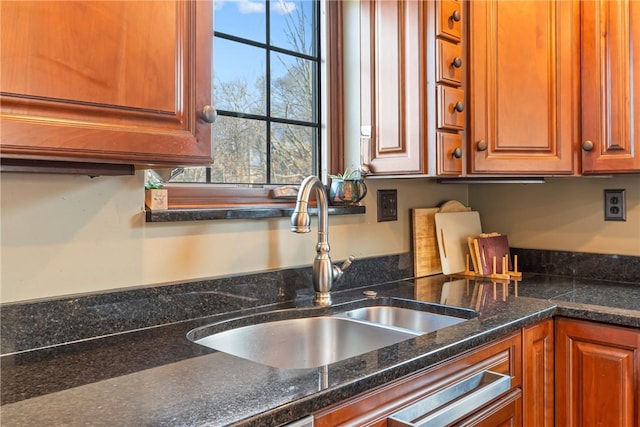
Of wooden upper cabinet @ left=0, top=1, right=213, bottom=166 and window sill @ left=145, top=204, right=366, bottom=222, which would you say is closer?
wooden upper cabinet @ left=0, top=1, right=213, bottom=166

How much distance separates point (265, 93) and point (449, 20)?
65 centimetres

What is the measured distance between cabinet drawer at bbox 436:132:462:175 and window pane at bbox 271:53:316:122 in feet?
1.59

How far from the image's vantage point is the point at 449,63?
5.49 feet

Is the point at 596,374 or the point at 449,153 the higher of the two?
the point at 449,153

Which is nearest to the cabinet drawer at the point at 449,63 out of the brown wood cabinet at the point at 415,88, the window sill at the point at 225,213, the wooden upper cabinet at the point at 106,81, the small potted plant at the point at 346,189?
the brown wood cabinet at the point at 415,88

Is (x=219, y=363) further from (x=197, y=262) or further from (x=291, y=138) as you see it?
(x=291, y=138)

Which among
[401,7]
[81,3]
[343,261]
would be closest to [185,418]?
[81,3]

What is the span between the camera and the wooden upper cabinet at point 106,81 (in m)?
0.77

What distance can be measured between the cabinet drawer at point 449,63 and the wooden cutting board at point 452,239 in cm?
57

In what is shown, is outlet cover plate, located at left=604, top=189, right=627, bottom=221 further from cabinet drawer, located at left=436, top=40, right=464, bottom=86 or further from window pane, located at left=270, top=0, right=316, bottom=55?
window pane, located at left=270, top=0, right=316, bottom=55

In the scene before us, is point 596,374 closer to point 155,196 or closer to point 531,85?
point 531,85

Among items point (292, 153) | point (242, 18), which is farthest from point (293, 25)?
point (292, 153)

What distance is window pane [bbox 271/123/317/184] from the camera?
1.74 metres

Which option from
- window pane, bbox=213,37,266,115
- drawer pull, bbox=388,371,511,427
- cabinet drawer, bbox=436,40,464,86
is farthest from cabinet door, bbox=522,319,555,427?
window pane, bbox=213,37,266,115
